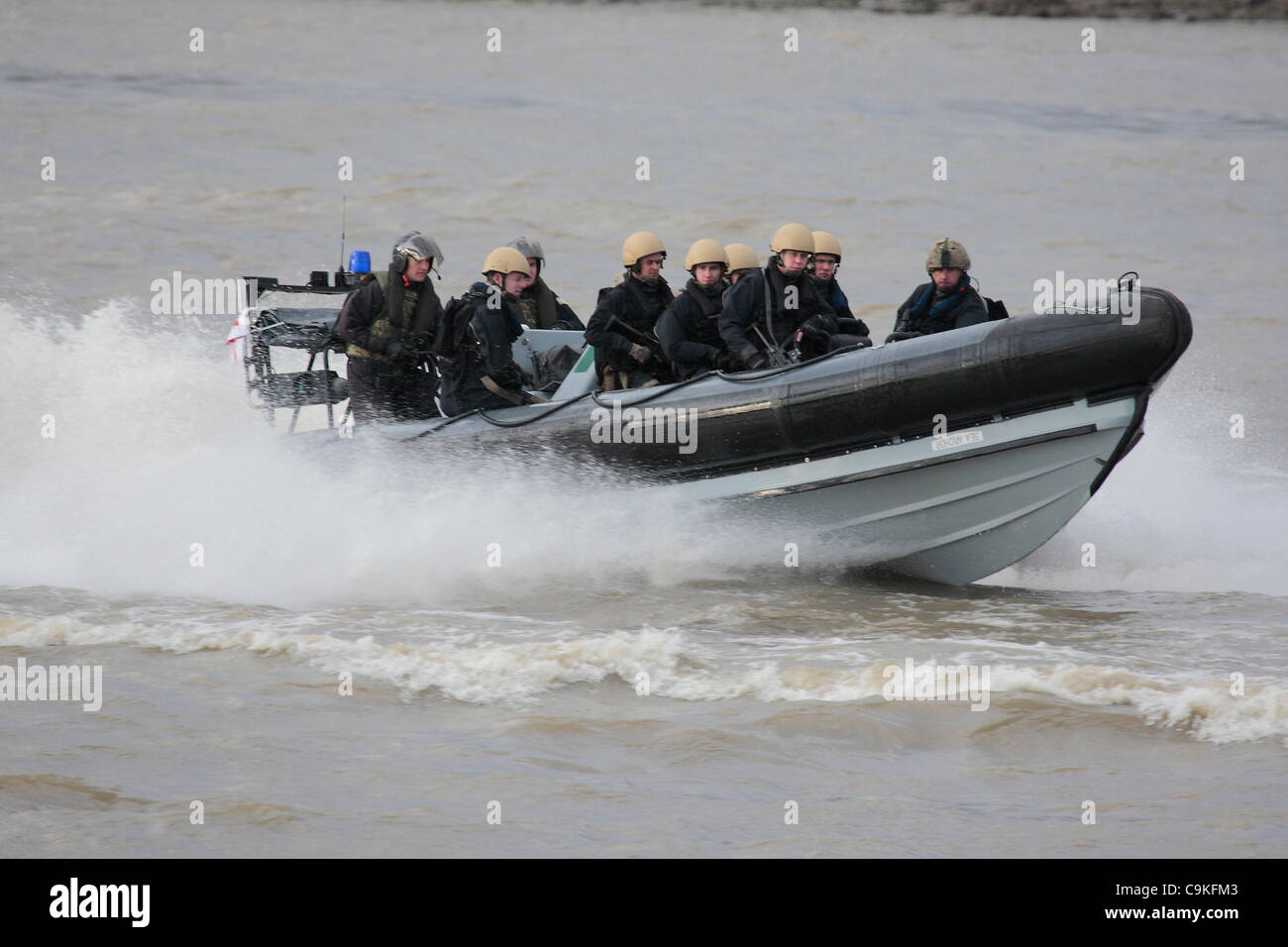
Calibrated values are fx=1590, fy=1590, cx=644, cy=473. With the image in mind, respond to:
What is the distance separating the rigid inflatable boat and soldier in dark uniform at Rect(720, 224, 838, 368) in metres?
0.33

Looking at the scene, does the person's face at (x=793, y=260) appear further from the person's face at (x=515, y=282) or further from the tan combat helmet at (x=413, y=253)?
the tan combat helmet at (x=413, y=253)

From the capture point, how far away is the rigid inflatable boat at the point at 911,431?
22.7ft

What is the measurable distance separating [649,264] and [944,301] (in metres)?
1.48

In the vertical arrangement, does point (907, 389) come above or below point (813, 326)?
below

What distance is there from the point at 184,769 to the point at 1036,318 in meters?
4.02

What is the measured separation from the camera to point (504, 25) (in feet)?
114

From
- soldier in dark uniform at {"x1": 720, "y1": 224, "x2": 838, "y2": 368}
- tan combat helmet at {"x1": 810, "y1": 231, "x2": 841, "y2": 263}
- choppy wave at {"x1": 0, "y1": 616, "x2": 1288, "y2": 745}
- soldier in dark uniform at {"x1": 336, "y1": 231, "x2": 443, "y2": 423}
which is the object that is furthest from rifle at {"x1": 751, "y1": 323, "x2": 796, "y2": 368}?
soldier in dark uniform at {"x1": 336, "y1": 231, "x2": 443, "y2": 423}

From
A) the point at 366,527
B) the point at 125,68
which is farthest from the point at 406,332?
the point at 125,68

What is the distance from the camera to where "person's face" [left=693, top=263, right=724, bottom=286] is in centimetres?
785

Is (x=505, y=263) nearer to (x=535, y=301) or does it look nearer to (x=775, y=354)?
(x=535, y=301)

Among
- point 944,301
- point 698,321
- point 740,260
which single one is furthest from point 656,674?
point 740,260

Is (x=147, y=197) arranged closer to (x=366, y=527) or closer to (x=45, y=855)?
(x=366, y=527)

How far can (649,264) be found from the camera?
8.02 m

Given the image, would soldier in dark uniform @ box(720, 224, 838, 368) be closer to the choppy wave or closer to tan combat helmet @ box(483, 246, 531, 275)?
tan combat helmet @ box(483, 246, 531, 275)
